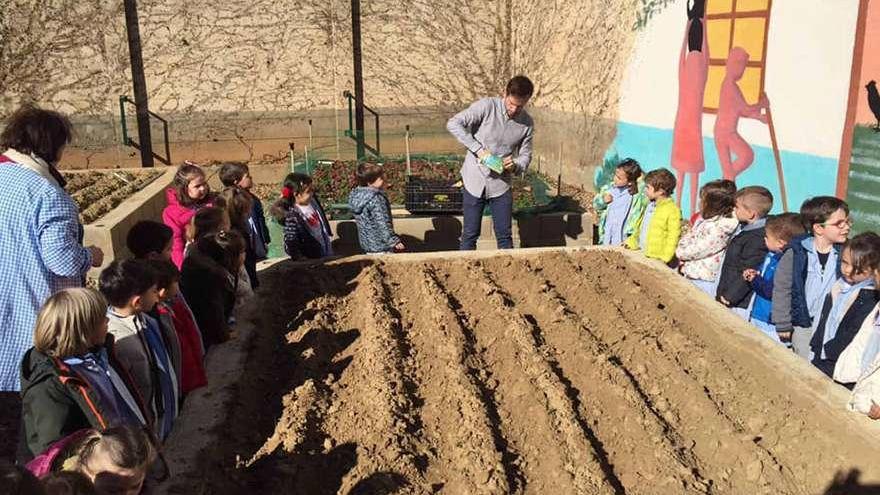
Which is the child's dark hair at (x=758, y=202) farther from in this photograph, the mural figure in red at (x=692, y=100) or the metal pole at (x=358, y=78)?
the metal pole at (x=358, y=78)

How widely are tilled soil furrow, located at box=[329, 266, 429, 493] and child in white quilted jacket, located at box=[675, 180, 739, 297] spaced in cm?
200

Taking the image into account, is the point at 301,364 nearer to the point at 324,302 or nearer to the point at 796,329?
the point at 324,302

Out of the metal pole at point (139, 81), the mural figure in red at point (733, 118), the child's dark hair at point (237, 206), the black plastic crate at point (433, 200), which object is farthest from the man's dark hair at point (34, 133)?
the metal pole at point (139, 81)

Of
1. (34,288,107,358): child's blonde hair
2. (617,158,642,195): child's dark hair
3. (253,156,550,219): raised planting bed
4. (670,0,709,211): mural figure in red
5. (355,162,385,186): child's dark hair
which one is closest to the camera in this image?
(34,288,107,358): child's blonde hair

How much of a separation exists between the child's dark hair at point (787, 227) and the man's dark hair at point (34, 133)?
3569 millimetres

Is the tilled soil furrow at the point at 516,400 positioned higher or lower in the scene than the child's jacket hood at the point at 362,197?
lower

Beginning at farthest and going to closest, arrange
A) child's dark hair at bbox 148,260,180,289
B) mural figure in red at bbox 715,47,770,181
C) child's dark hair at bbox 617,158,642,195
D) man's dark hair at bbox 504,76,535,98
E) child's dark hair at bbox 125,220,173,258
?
mural figure in red at bbox 715,47,770,181 < child's dark hair at bbox 617,158,642,195 < man's dark hair at bbox 504,76,535,98 < child's dark hair at bbox 125,220,173,258 < child's dark hair at bbox 148,260,180,289

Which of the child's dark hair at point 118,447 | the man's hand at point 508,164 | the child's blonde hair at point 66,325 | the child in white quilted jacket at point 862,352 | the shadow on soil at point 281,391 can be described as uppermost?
the man's hand at point 508,164

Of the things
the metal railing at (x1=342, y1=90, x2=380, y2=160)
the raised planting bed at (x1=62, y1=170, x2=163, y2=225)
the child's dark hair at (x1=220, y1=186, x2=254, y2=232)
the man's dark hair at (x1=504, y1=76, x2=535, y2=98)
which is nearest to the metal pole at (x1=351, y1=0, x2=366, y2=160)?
the metal railing at (x1=342, y1=90, x2=380, y2=160)

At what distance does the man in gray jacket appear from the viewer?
17.9ft

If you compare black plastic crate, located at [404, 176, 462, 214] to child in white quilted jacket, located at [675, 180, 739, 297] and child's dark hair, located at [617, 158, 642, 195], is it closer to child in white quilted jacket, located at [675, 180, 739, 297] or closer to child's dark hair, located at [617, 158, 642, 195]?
child's dark hair, located at [617, 158, 642, 195]

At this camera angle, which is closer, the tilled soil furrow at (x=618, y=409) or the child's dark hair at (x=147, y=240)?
the tilled soil furrow at (x=618, y=409)

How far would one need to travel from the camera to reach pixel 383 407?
2889 millimetres

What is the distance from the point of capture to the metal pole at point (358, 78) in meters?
12.7
